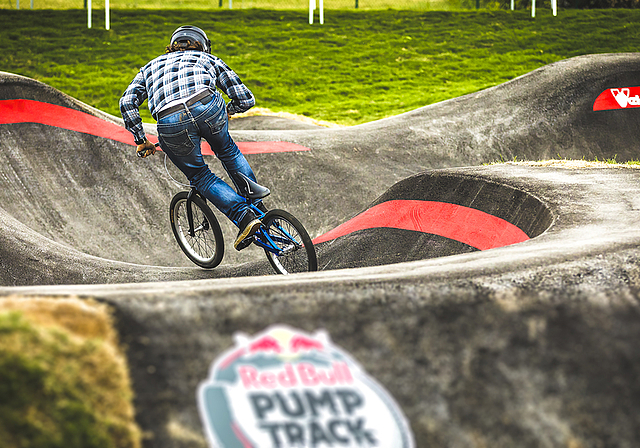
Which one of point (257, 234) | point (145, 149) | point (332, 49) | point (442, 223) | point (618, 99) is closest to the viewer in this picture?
point (257, 234)

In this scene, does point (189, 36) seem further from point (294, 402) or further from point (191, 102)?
point (294, 402)

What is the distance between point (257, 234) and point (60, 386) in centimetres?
343

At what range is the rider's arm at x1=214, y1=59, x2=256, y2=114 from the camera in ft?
16.3

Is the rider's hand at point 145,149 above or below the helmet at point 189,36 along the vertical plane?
below

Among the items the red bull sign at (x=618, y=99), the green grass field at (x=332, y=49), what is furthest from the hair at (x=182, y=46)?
the green grass field at (x=332, y=49)

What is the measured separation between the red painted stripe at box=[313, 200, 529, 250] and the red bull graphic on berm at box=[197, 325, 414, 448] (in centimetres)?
337

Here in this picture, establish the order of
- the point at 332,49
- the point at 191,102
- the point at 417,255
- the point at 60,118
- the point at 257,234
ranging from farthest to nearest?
the point at 332,49 < the point at 60,118 < the point at 417,255 < the point at 257,234 < the point at 191,102

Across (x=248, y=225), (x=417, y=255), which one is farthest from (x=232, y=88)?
(x=417, y=255)

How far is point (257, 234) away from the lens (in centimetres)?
500

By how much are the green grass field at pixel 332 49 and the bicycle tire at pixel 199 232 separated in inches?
609

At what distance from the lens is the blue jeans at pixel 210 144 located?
4695mm

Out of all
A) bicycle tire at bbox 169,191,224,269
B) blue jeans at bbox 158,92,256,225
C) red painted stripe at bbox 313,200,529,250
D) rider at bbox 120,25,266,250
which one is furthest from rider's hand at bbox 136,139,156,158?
red painted stripe at bbox 313,200,529,250

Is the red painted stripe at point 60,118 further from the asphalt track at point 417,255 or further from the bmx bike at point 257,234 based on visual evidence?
the bmx bike at point 257,234

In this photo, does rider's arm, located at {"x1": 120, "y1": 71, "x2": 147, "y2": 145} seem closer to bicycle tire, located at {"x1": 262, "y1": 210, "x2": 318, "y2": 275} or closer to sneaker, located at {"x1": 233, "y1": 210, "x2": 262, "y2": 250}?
sneaker, located at {"x1": 233, "y1": 210, "x2": 262, "y2": 250}
